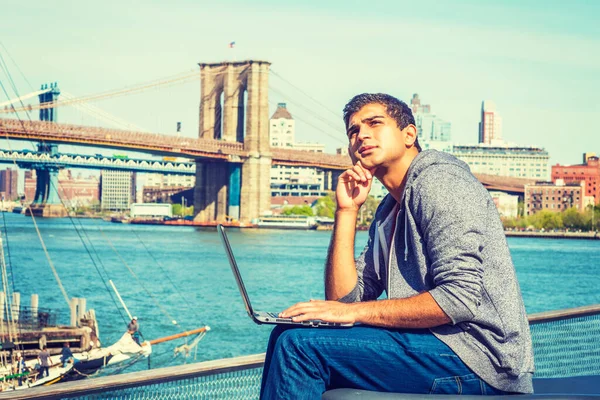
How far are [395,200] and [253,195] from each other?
43.1 m

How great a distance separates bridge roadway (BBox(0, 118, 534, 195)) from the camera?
32438 mm

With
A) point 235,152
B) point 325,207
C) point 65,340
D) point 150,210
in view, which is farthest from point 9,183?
point 65,340

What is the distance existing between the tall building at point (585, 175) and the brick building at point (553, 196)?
14.0 feet

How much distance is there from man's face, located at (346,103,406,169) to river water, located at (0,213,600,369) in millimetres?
10030

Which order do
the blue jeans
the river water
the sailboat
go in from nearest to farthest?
the blue jeans < the sailboat < the river water

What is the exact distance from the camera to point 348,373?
1.46 meters

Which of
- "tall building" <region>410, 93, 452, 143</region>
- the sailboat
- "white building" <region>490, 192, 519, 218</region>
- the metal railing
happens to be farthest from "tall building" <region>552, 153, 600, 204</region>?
the metal railing

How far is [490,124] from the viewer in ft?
453

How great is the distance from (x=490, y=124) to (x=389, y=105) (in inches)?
5484

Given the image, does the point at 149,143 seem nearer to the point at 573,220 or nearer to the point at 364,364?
the point at 573,220

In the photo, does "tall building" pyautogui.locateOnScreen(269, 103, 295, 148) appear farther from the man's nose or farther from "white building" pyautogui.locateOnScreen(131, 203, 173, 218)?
the man's nose

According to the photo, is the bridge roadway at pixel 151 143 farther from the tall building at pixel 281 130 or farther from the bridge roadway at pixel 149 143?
the tall building at pixel 281 130

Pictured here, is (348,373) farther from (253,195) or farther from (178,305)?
(253,195)

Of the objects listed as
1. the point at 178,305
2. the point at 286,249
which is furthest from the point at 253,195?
the point at 178,305
